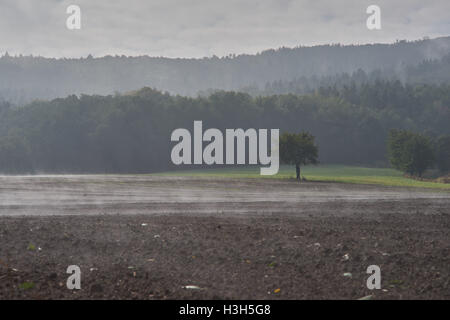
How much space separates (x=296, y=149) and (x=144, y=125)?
5290 centimetres

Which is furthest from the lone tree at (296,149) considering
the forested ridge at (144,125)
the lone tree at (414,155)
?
the forested ridge at (144,125)

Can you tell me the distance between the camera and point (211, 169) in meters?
80.2

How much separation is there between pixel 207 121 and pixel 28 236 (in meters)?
92.4

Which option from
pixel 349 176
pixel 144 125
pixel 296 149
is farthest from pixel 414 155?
pixel 144 125

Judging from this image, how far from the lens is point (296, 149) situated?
48094mm

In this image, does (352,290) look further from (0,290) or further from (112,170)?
(112,170)

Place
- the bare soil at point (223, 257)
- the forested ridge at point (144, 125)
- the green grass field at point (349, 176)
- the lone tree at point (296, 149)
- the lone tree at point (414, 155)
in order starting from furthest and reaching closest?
the forested ridge at point (144, 125) → the lone tree at point (414, 155) → the lone tree at point (296, 149) → the green grass field at point (349, 176) → the bare soil at point (223, 257)

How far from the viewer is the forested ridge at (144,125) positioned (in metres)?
88.0

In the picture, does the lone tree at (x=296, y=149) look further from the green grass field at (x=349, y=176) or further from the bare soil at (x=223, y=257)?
the bare soil at (x=223, y=257)

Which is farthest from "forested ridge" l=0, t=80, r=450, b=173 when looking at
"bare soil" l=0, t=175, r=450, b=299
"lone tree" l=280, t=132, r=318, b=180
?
"bare soil" l=0, t=175, r=450, b=299

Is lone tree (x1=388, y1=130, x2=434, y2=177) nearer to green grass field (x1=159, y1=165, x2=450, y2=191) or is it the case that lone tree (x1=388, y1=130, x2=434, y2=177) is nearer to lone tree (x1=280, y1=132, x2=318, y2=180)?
green grass field (x1=159, y1=165, x2=450, y2=191)

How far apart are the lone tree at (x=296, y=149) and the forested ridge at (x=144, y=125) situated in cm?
4254
